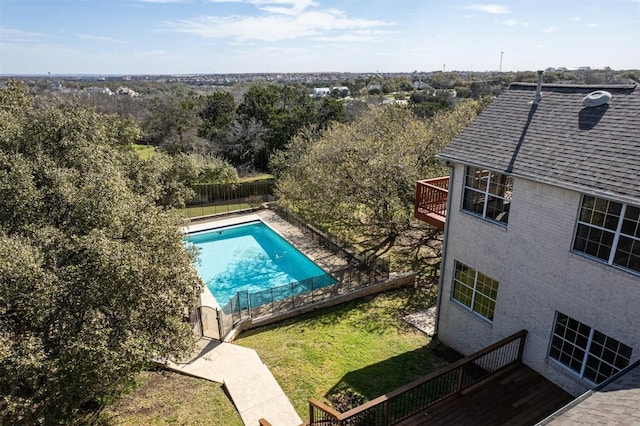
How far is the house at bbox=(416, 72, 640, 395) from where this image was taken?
8125 millimetres

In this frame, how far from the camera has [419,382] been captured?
867cm

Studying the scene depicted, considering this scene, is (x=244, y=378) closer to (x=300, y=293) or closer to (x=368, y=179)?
(x=300, y=293)

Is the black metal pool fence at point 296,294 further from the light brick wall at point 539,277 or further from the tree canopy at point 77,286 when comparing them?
the light brick wall at point 539,277

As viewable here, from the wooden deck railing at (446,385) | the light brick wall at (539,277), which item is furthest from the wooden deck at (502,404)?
the light brick wall at (539,277)

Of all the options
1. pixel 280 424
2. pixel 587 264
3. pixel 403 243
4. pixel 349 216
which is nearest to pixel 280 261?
pixel 349 216

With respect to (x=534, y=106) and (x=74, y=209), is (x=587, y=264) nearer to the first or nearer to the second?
(x=534, y=106)

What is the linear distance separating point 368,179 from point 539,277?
32.5 ft

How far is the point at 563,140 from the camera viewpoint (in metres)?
9.55

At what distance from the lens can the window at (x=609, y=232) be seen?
782 cm

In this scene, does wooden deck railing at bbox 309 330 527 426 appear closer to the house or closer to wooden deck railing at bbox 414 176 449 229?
the house

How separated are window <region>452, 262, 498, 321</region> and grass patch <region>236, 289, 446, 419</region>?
2279 millimetres

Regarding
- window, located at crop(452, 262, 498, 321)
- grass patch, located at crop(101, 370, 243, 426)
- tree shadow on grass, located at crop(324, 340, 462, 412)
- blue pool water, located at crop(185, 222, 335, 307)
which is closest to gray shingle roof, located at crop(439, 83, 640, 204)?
window, located at crop(452, 262, 498, 321)

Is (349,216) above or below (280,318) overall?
above

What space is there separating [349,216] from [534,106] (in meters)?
11.0
